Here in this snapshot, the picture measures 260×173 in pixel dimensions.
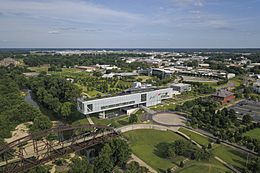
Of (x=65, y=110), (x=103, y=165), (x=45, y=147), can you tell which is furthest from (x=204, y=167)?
(x=65, y=110)

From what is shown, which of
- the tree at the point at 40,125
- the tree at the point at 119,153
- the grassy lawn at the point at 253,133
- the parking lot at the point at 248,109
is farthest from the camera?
the parking lot at the point at 248,109

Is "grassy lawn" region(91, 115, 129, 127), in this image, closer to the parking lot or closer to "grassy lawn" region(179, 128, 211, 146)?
"grassy lawn" region(179, 128, 211, 146)

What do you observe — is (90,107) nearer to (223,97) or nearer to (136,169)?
(136,169)

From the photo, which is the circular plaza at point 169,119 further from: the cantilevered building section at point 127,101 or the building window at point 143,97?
the cantilevered building section at point 127,101

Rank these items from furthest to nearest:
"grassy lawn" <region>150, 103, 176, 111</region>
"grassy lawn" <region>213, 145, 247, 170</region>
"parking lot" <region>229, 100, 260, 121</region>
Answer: "grassy lawn" <region>150, 103, 176, 111</region>, "parking lot" <region>229, 100, 260, 121</region>, "grassy lawn" <region>213, 145, 247, 170</region>

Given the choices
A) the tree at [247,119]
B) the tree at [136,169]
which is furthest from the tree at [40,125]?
the tree at [247,119]

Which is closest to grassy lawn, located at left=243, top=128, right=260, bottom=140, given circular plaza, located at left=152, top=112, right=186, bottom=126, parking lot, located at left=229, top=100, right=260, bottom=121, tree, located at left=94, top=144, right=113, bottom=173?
parking lot, located at left=229, top=100, right=260, bottom=121
